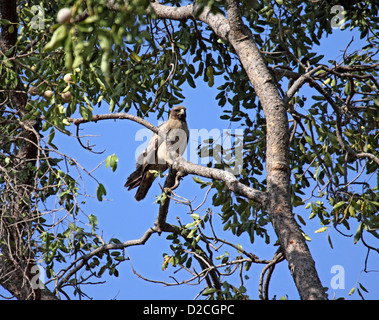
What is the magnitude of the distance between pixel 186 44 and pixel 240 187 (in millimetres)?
1949

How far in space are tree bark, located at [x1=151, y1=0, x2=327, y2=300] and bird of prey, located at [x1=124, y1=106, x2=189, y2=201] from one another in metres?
2.42

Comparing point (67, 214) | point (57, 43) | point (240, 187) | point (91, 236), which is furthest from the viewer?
point (91, 236)

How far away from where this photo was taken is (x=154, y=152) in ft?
20.5

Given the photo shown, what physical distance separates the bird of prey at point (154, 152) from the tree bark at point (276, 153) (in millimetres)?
2424

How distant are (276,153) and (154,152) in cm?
322

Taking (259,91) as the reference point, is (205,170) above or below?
below

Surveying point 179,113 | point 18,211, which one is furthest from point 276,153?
point 179,113

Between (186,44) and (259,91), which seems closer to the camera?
(259,91)

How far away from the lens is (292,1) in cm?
524

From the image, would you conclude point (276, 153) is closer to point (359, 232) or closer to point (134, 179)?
point (359, 232)

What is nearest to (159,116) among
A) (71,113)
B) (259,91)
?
(71,113)

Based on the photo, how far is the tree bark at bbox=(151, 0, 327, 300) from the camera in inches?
105
